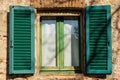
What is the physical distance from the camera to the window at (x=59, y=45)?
874 centimetres

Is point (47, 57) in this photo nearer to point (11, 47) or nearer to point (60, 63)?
point (60, 63)

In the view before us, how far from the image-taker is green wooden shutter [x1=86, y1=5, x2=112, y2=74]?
8.46 m

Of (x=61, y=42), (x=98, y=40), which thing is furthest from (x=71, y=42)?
(x=98, y=40)

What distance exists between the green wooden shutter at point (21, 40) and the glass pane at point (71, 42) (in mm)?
803

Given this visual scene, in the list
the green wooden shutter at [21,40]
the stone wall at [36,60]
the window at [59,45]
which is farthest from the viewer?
the window at [59,45]

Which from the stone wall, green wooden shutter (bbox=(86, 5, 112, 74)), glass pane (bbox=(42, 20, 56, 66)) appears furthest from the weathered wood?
glass pane (bbox=(42, 20, 56, 66))

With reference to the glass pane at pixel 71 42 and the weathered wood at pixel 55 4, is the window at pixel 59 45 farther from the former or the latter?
the weathered wood at pixel 55 4

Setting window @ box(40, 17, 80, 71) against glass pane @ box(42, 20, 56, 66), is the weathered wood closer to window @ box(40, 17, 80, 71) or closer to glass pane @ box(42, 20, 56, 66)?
window @ box(40, 17, 80, 71)

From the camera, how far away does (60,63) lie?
8.73 metres

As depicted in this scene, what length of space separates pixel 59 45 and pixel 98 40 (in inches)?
34.9

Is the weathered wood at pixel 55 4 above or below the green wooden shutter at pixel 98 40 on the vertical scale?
above

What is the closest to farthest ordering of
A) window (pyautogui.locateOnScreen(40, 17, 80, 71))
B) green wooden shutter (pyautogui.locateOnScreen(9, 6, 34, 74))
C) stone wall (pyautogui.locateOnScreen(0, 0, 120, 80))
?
1. green wooden shutter (pyautogui.locateOnScreen(9, 6, 34, 74))
2. stone wall (pyautogui.locateOnScreen(0, 0, 120, 80))
3. window (pyautogui.locateOnScreen(40, 17, 80, 71))

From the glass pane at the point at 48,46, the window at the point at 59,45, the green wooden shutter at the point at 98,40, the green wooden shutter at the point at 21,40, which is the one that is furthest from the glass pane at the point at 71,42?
the green wooden shutter at the point at 21,40

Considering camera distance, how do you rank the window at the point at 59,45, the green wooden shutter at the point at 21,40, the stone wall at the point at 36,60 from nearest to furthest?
the green wooden shutter at the point at 21,40 → the stone wall at the point at 36,60 → the window at the point at 59,45
